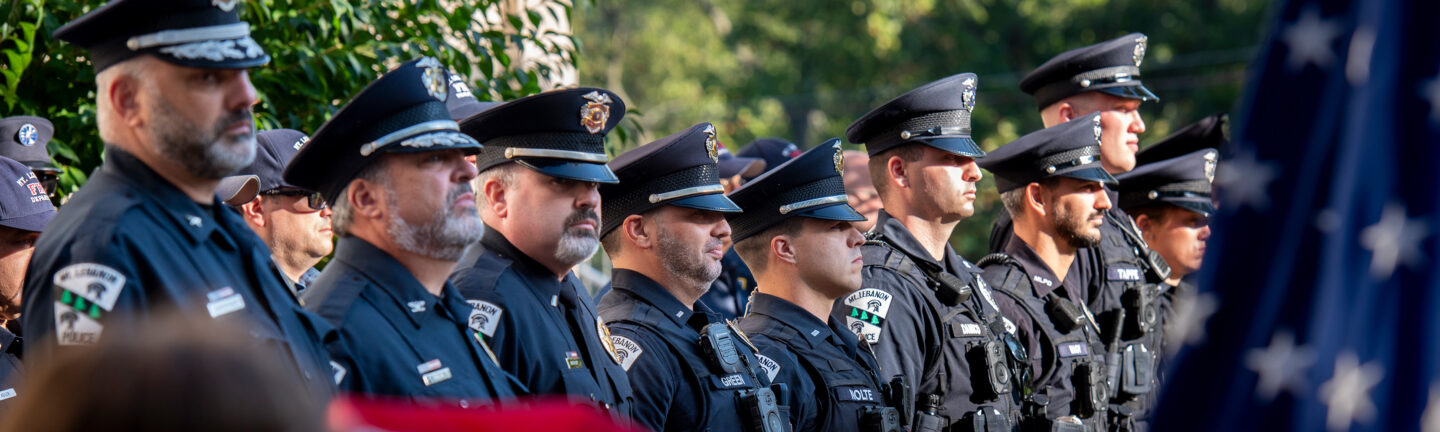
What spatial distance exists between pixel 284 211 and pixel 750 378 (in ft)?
5.71

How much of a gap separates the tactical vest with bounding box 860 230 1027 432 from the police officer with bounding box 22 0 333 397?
308 cm

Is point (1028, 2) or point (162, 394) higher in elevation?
point (1028, 2)

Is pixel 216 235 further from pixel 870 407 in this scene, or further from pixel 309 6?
pixel 309 6

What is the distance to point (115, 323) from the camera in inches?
107

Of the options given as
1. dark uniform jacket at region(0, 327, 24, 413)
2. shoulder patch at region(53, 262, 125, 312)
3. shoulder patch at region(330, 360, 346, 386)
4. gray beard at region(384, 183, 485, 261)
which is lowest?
dark uniform jacket at region(0, 327, 24, 413)

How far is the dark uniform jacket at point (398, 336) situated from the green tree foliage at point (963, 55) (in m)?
A: 18.5

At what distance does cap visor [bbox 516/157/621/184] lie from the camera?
172 inches

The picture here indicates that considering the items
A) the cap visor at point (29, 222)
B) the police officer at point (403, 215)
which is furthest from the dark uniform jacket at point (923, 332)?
the cap visor at point (29, 222)

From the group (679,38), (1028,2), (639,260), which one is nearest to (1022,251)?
(639,260)

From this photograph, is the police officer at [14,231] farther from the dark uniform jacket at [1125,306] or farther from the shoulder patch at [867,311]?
the dark uniform jacket at [1125,306]

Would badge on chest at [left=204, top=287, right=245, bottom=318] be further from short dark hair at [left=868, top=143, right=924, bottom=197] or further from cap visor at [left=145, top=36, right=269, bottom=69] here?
short dark hair at [left=868, top=143, right=924, bottom=197]

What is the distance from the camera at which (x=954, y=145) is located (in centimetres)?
626

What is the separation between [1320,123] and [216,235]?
220 cm

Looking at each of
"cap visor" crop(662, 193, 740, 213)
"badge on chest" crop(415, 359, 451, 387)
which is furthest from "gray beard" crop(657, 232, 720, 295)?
"badge on chest" crop(415, 359, 451, 387)
